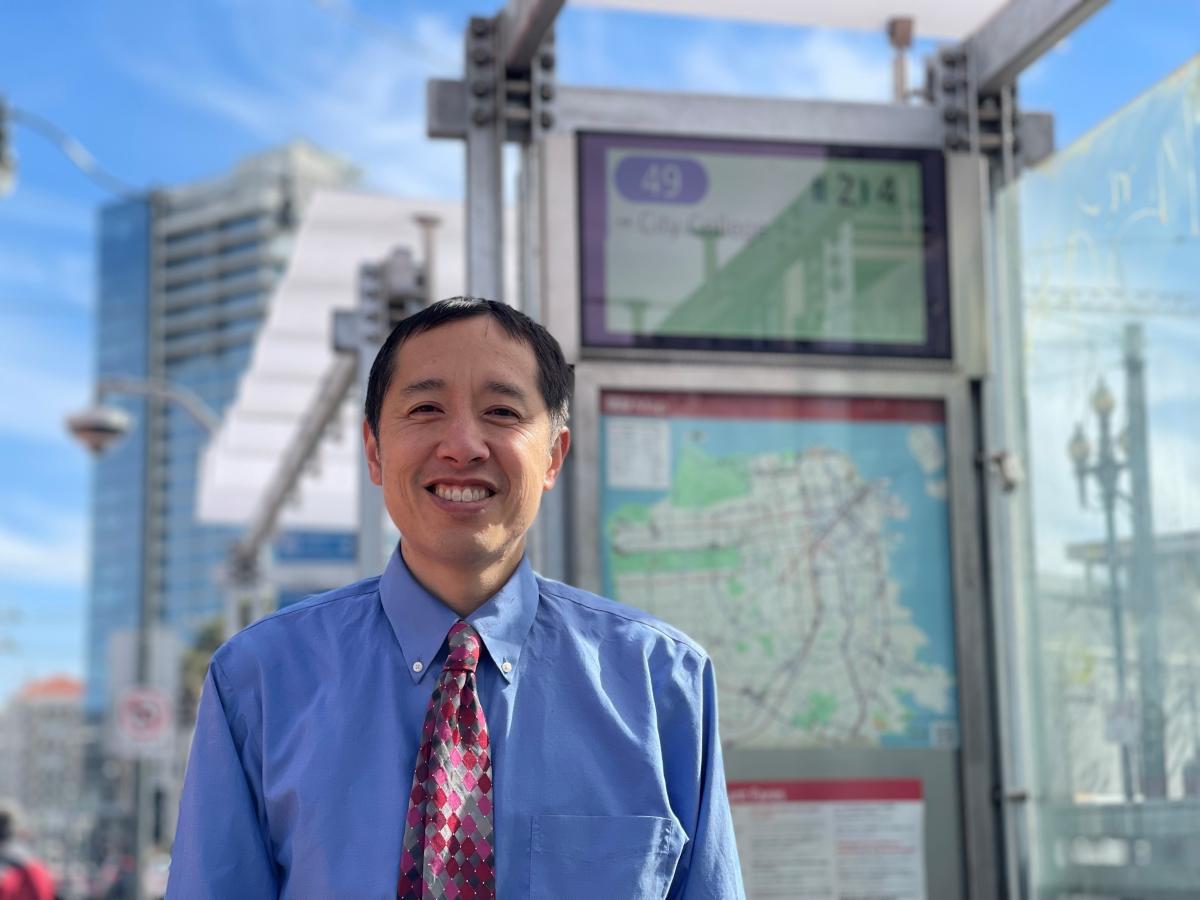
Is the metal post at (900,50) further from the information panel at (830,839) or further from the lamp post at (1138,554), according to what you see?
the information panel at (830,839)

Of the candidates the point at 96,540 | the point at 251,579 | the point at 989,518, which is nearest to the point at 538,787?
the point at 989,518

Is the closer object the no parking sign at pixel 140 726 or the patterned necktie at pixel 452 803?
the patterned necktie at pixel 452 803

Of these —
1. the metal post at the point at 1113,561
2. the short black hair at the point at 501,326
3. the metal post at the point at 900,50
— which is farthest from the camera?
the metal post at the point at 900,50

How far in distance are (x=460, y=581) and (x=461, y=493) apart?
0.16 meters

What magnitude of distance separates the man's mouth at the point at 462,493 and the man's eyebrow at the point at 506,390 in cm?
16

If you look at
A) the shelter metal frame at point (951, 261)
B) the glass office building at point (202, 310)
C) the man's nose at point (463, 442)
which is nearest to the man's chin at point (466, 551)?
the man's nose at point (463, 442)

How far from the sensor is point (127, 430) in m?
18.8

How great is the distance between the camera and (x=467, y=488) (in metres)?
2.71

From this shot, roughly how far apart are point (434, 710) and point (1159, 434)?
230 cm

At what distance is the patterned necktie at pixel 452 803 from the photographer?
8.32 ft

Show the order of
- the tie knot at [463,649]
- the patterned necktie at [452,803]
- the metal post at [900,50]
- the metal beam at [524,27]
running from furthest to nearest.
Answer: the metal post at [900,50], the metal beam at [524,27], the tie knot at [463,649], the patterned necktie at [452,803]

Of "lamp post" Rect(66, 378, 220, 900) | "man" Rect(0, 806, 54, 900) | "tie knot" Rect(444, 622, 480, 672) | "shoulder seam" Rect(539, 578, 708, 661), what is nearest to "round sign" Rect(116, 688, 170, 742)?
"lamp post" Rect(66, 378, 220, 900)

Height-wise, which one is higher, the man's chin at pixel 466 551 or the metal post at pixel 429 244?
the metal post at pixel 429 244

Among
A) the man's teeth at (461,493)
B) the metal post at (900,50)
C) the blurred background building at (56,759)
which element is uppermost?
the metal post at (900,50)
